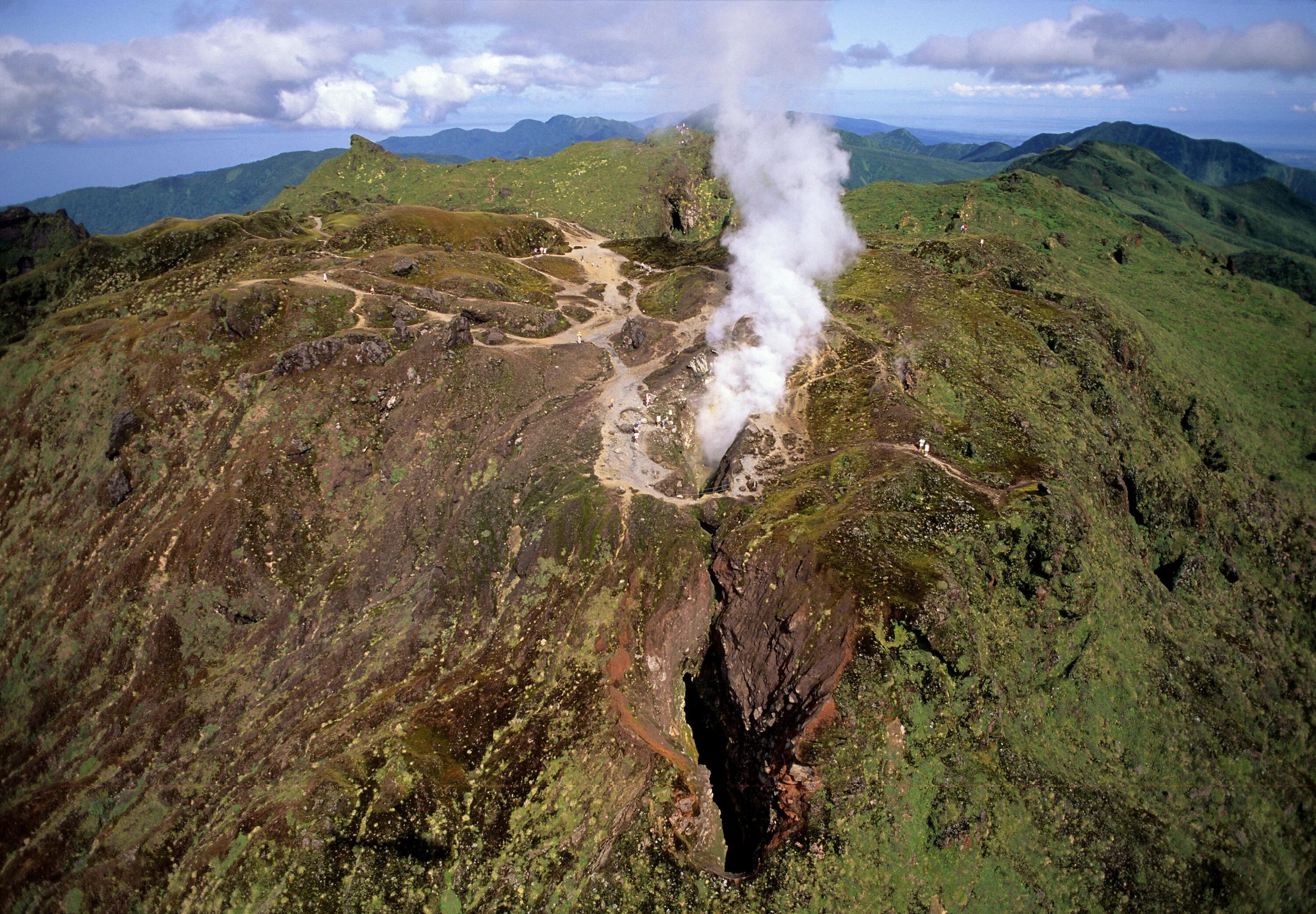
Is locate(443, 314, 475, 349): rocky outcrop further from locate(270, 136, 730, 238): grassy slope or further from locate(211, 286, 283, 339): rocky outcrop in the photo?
locate(270, 136, 730, 238): grassy slope

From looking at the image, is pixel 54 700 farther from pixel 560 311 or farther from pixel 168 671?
pixel 560 311

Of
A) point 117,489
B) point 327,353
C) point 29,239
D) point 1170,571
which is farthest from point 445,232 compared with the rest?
point 1170,571

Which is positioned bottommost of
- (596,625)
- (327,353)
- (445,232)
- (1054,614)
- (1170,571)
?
(1170,571)

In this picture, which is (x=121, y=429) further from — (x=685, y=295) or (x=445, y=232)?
(x=685, y=295)

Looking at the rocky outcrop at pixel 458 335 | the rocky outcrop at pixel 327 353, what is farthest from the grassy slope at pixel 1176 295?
the rocky outcrop at pixel 327 353

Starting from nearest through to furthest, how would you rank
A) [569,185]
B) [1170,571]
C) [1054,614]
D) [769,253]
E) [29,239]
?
[1054,614] < [1170,571] < [769,253] < [29,239] < [569,185]

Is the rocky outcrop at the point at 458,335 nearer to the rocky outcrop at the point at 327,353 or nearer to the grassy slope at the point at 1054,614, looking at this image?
the rocky outcrop at the point at 327,353

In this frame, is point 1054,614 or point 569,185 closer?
point 1054,614
